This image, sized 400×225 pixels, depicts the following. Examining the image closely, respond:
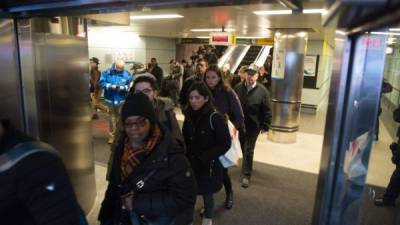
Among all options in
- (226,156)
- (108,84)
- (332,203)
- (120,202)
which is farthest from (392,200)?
(108,84)

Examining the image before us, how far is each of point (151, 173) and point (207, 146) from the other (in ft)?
4.07

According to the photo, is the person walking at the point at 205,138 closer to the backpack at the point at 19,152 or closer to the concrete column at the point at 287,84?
the backpack at the point at 19,152

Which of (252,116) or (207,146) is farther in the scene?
(252,116)

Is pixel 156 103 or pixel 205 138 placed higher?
pixel 156 103

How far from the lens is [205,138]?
9.39 feet

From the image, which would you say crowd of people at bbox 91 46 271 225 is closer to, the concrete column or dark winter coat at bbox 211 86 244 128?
dark winter coat at bbox 211 86 244 128

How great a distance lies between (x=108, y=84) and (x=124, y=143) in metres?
4.56

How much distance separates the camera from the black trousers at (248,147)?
14.7 ft

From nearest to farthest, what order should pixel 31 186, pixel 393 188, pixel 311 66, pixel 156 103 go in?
pixel 31 186
pixel 156 103
pixel 393 188
pixel 311 66

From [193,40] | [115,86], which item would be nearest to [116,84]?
[115,86]

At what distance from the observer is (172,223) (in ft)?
5.98

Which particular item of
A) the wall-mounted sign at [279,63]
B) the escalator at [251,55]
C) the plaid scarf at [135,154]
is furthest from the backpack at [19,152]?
the escalator at [251,55]

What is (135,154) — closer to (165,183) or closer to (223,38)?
(165,183)

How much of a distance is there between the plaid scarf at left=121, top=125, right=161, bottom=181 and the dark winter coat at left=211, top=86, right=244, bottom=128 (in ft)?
6.95
